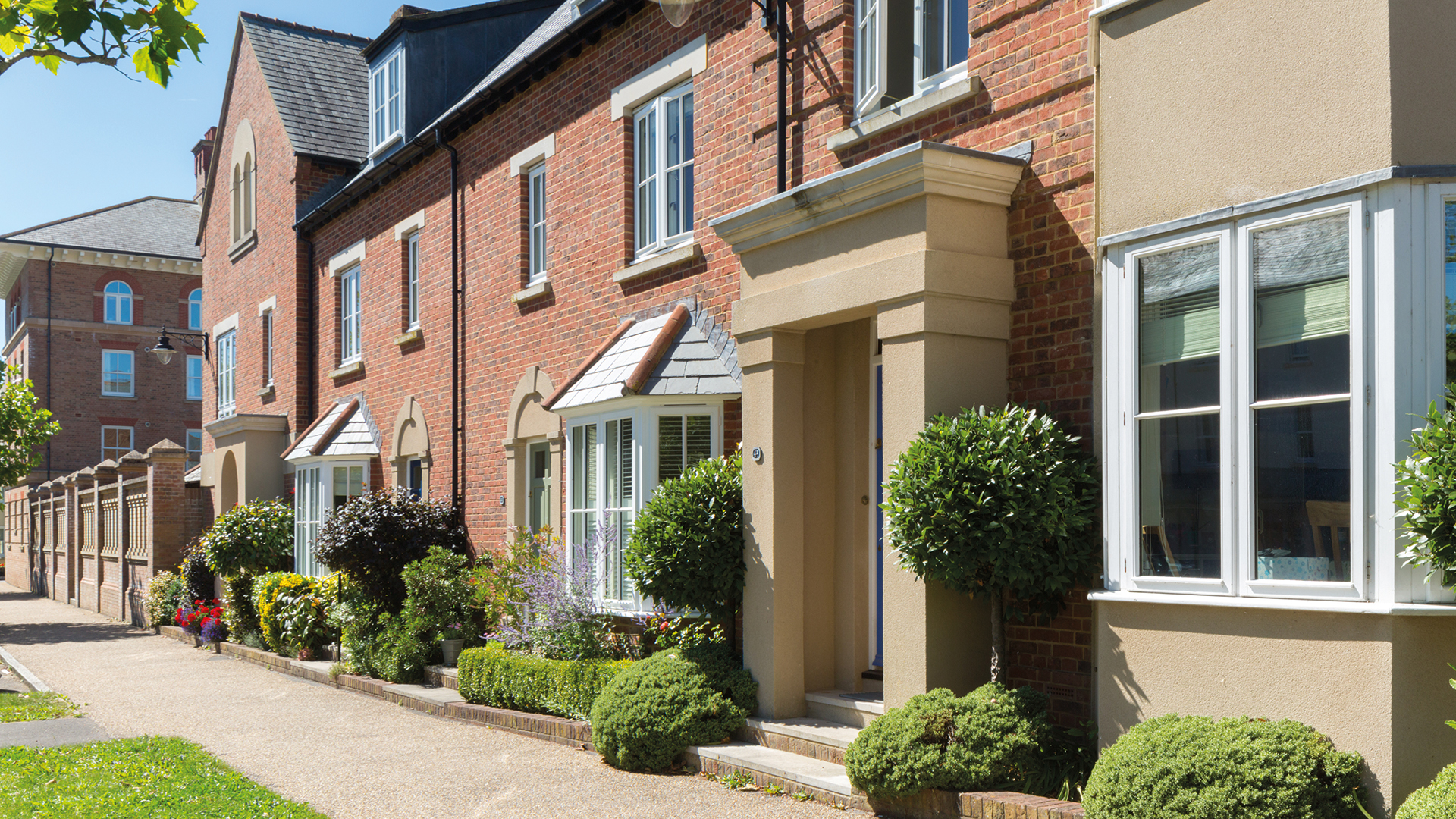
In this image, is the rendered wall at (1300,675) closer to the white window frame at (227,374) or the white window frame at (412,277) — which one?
the white window frame at (412,277)

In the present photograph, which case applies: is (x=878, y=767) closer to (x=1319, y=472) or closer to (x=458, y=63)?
(x=1319, y=472)

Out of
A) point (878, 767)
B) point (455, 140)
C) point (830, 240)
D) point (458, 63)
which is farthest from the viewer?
point (458, 63)

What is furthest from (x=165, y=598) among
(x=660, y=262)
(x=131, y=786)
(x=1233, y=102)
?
(x=1233, y=102)

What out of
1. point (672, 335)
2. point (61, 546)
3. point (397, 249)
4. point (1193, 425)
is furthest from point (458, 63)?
point (61, 546)

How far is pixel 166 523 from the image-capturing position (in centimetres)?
2356

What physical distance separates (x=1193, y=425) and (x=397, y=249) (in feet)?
44.1

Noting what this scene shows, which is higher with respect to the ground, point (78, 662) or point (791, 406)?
point (791, 406)

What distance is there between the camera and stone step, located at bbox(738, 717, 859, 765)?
26.2 feet

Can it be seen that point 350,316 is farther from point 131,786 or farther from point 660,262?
point 131,786

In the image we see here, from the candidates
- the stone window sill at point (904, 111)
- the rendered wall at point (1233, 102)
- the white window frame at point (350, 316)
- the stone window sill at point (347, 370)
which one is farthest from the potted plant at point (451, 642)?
the rendered wall at point (1233, 102)

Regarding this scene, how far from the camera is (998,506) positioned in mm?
6566

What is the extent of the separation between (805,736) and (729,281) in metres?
4.00

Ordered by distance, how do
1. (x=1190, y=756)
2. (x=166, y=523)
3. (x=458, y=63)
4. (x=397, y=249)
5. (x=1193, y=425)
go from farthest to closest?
(x=166, y=523)
(x=458, y=63)
(x=397, y=249)
(x=1193, y=425)
(x=1190, y=756)

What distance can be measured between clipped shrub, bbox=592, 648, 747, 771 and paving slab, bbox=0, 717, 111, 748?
4582 millimetres
